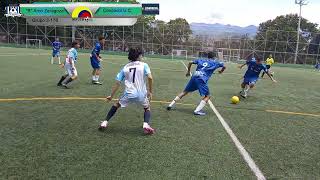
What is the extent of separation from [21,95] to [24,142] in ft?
17.3

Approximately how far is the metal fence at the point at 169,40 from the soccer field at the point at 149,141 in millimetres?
46724

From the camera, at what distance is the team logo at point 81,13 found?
5591cm

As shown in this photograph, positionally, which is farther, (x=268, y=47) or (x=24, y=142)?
(x=268, y=47)

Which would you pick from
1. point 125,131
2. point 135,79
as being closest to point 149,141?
point 125,131

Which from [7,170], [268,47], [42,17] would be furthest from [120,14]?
[7,170]

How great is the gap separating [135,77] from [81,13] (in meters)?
51.3

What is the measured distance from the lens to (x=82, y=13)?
56.5 metres

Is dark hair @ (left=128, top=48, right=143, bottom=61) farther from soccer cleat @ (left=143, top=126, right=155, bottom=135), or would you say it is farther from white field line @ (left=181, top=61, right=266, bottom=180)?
white field line @ (left=181, top=61, right=266, bottom=180)

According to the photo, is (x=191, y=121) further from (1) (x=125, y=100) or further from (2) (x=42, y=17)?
(2) (x=42, y=17)

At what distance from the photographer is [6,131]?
24.0ft

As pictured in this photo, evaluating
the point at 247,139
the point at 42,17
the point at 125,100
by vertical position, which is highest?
the point at 42,17

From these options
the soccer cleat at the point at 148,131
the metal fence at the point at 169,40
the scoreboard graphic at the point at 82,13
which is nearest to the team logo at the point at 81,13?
the scoreboard graphic at the point at 82,13

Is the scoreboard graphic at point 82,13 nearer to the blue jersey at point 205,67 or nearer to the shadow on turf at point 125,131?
the blue jersey at point 205,67

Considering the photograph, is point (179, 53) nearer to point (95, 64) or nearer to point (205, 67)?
point (95, 64)
